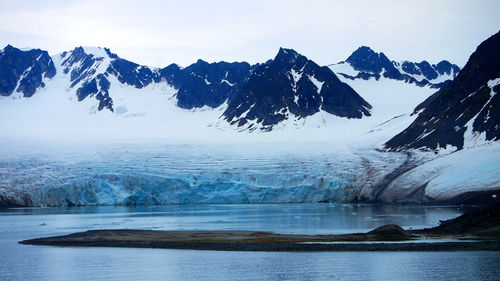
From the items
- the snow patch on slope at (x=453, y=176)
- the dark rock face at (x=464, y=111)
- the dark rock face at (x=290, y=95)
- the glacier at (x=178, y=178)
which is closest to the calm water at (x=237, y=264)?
the snow patch on slope at (x=453, y=176)

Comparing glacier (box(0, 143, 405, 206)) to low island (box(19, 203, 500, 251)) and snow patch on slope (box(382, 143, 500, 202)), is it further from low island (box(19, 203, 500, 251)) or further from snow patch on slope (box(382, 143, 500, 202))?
low island (box(19, 203, 500, 251))

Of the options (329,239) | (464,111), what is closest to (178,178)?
(464,111)

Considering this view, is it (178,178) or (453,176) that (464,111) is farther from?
(178,178)

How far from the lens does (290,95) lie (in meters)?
170

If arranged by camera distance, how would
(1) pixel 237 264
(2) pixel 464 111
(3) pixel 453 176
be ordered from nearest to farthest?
(1) pixel 237 264 → (3) pixel 453 176 → (2) pixel 464 111

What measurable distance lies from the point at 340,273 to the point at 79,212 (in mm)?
56575

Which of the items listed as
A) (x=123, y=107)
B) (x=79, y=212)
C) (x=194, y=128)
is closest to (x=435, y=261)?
(x=79, y=212)

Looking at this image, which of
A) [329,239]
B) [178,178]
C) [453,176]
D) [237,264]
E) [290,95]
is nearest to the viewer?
[237,264]

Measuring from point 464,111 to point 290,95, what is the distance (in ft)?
218

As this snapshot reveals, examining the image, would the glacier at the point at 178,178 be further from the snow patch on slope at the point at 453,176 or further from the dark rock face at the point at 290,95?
the dark rock face at the point at 290,95

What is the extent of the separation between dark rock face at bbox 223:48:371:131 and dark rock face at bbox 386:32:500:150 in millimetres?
42504

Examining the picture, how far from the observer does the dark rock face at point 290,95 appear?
165 m

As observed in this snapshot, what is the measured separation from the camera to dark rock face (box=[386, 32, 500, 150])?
332 feet

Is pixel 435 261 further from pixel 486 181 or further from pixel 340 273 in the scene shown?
pixel 486 181
